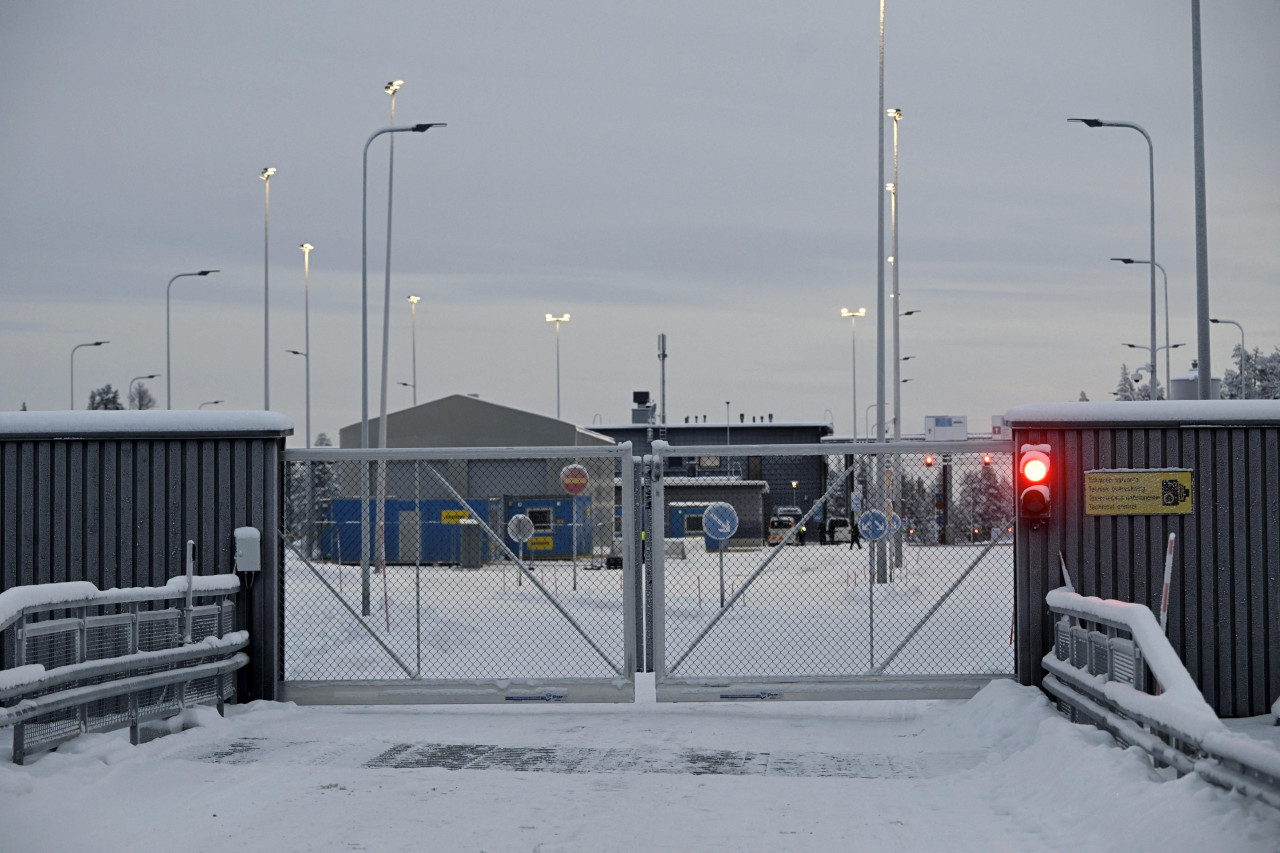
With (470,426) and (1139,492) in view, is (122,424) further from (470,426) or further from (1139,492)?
(470,426)

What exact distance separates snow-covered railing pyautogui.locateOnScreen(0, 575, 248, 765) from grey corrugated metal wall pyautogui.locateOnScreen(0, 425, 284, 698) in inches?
12.5

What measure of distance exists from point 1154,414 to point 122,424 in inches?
370

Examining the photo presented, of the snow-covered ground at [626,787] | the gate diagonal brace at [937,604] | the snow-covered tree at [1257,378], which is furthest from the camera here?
the snow-covered tree at [1257,378]

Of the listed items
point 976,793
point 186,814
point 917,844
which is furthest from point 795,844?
point 186,814

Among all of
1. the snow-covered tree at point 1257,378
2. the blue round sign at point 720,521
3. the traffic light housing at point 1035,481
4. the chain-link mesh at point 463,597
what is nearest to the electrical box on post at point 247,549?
the chain-link mesh at point 463,597

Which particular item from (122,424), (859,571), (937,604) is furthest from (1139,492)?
→ (122,424)

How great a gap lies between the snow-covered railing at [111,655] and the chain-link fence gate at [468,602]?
948mm

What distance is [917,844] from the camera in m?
7.20

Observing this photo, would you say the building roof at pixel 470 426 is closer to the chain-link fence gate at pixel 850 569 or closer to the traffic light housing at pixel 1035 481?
the chain-link fence gate at pixel 850 569

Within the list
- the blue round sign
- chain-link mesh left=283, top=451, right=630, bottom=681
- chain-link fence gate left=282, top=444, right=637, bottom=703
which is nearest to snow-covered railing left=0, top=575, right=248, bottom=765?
chain-link fence gate left=282, top=444, right=637, bottom=703

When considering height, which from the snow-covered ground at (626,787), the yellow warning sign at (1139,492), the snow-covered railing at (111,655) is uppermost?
the yellow warning sign at (1139,492)

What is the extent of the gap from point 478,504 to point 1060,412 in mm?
19174

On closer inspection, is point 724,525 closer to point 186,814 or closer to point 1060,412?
point 1060,412

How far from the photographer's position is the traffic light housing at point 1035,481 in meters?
11.1
